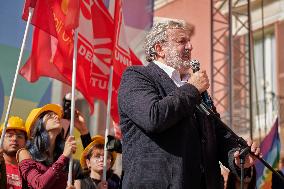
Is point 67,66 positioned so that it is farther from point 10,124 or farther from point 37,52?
point 10,124

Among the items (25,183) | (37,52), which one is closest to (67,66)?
(37,52)

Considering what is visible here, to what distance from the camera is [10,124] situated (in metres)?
Result: 5.82

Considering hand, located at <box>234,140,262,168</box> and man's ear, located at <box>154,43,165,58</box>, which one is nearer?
hand, located at <box>234,140,262,168</box>

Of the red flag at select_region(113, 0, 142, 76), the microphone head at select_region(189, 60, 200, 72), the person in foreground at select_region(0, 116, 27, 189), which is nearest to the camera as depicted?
the microphone head at select_region(189, 60, 200, 72)

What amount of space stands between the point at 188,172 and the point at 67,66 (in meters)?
2.70

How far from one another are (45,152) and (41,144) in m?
0.07

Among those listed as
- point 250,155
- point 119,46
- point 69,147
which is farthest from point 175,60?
point 119,46

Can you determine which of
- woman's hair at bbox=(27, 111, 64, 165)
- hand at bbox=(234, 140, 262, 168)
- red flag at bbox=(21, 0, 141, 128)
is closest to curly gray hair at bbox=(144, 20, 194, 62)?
hand at bbox=(234, 140, 262, 168)

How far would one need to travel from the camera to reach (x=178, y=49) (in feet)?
13.9

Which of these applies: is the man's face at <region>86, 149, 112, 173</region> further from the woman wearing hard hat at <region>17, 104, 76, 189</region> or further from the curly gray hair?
the curly gray hair

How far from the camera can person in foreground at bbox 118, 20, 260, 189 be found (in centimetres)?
377

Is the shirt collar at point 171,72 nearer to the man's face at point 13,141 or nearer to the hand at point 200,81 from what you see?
the hand at point 200,81

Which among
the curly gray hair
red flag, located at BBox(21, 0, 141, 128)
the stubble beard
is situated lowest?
the stubble beard

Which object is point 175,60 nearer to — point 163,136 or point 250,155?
point 163,136
